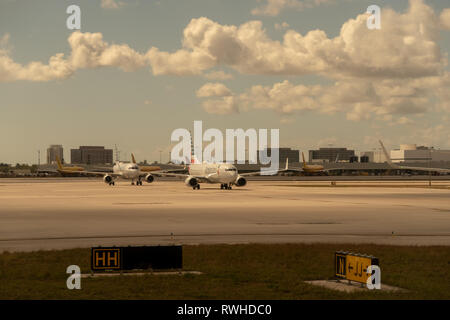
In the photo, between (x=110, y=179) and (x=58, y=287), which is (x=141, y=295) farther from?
(x=110, y=179)

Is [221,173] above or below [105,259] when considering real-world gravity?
above

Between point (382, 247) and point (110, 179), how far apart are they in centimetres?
9035

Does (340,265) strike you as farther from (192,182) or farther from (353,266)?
(192,182)

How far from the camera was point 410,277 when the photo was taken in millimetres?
17641

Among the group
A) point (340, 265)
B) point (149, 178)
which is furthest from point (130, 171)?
point (340, 265)

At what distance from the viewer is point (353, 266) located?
1675 cm

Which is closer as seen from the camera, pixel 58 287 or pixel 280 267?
pixel 58 287

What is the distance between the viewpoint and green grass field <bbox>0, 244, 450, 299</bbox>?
1515 cm

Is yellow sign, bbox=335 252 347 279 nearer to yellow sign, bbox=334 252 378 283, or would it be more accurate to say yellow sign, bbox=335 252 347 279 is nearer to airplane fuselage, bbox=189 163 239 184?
yellow sign, bbox=334 252 378 283

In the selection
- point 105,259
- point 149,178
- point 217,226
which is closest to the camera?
point 105,259

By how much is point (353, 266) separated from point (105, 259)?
6904mm

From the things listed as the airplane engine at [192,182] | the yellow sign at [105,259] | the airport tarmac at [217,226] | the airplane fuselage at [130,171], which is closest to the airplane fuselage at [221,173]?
the airplane engine at [192,182]
